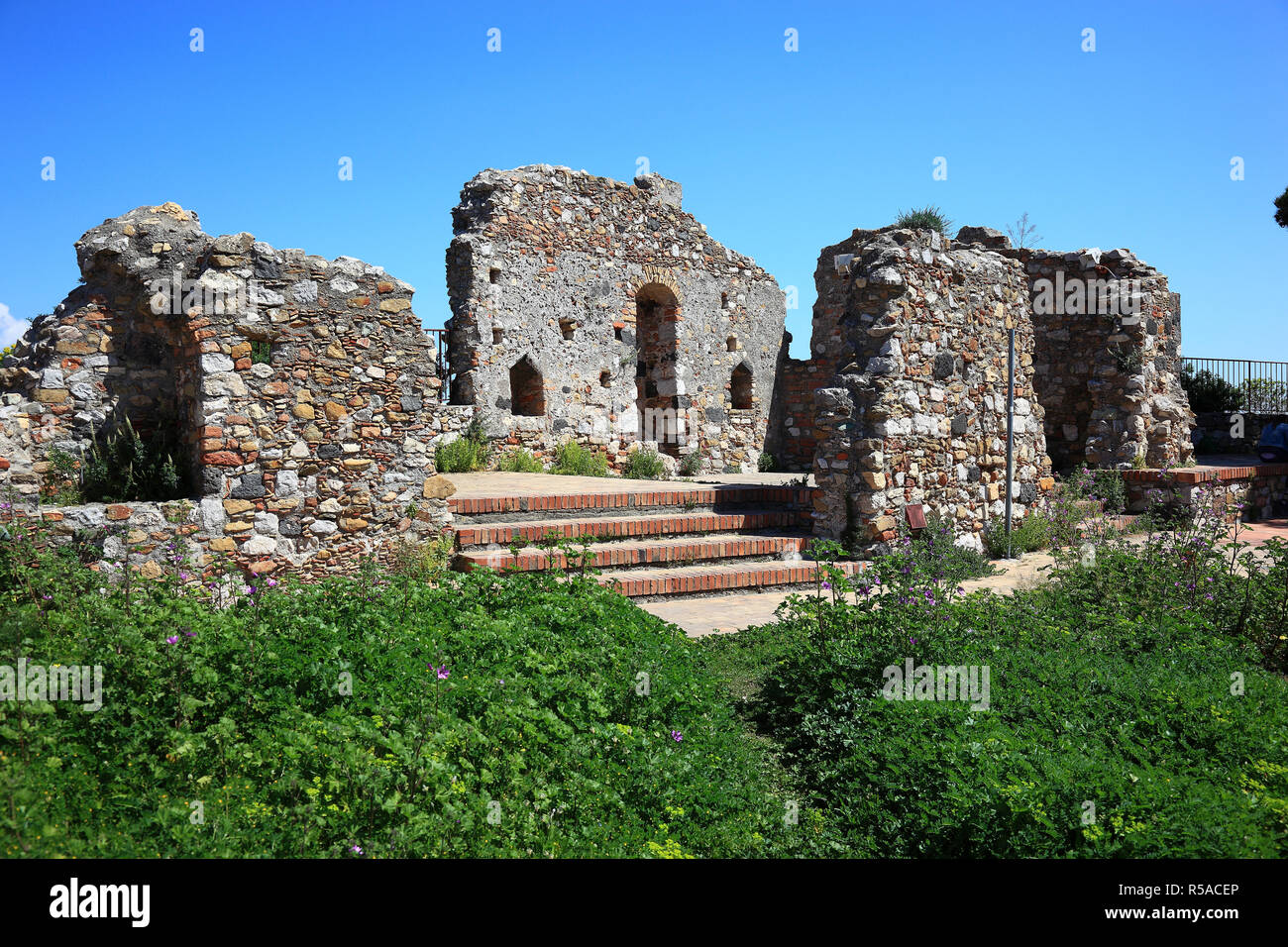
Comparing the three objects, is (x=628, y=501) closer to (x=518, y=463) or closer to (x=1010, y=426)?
(x=518, y=463)

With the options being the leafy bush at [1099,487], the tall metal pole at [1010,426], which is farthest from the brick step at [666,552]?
the leafy bush at [1099,487]

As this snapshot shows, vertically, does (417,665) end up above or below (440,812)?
above

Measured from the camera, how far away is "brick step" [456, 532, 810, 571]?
775cm

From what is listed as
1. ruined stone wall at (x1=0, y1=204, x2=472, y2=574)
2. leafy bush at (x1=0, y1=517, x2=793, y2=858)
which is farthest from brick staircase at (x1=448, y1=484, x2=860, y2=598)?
leafy bush at (x1=0, y1=517, x2=793, y2=858)

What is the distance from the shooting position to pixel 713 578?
8.30m

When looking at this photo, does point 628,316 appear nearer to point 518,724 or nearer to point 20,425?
point 20,425

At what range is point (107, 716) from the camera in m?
3.47

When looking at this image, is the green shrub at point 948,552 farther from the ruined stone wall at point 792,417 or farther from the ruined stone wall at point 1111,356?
the ruined stone wall at point 792,417

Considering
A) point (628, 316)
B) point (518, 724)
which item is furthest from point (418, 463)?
point (628, 316)

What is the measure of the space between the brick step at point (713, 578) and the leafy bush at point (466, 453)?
4987 millimetres

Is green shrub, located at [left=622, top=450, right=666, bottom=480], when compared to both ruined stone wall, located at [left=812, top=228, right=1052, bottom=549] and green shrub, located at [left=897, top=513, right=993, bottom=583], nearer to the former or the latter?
ruined stone wall, located at [left=812, top=228, right=1052, bottom=549]

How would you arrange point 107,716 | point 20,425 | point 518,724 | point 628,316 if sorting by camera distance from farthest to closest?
point 628,316
point 20,425
point 518,724
point 107,716
